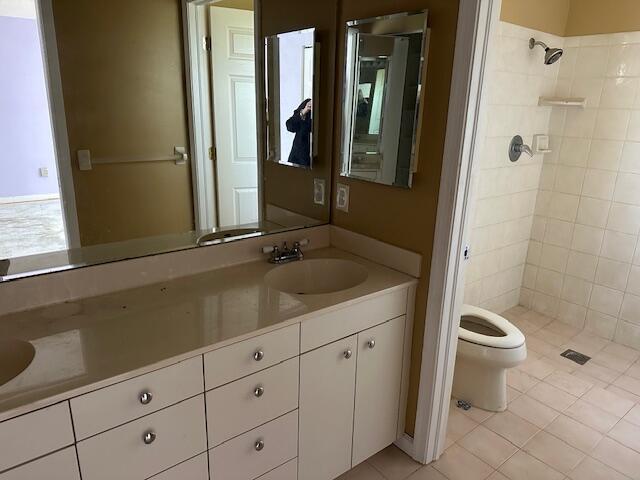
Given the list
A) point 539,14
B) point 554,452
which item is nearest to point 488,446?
point 554,452

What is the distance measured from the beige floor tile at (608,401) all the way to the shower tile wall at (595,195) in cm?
66

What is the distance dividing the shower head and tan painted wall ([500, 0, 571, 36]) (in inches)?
3.6

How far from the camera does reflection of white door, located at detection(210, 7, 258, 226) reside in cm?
178

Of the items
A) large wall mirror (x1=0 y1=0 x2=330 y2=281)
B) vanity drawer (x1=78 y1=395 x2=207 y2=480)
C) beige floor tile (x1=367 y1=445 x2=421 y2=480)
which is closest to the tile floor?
beige floor tile (x1=367 y1=445 x2=421 y2=480)

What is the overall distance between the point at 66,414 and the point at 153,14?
4.28 feet

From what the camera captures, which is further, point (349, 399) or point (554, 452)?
point (554, 452)

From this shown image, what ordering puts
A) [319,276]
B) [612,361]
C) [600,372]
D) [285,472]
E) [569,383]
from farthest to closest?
[612,361] → [600,372] → [569,383] → [319,276] → [285,472]

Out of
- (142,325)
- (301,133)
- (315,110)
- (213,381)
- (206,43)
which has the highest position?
(206,43)

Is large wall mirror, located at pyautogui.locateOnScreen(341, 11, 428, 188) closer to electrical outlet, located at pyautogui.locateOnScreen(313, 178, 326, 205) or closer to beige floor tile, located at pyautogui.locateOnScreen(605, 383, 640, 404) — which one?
electrical outlet, located at pyautogui.locateOnScreen(313, 178, 326, 205)

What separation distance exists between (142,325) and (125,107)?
0.76m

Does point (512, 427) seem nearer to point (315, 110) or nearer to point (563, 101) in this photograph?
point (315, 110)

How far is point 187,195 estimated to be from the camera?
5.79 ft

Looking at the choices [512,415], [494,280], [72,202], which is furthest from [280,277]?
[494,280]

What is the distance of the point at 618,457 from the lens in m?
2.00
